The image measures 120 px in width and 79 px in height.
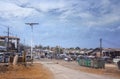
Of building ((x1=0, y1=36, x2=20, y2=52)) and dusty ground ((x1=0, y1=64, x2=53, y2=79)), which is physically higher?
building ((x1=0, y1=36, x2=20, y2=52))

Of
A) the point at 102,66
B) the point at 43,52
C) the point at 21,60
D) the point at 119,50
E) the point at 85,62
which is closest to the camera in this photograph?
the point at 102,66

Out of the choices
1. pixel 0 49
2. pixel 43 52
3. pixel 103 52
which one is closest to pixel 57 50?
pixel 43 52

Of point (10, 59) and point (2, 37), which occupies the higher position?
point (2, 37)

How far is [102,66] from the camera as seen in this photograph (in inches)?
2272

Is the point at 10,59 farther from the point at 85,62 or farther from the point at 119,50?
the point at 119,50

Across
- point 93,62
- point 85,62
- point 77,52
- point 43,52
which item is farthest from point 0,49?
point 43,52

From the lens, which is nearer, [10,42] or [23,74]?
[23,74]

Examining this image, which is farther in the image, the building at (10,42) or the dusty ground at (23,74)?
the building at (10,42)

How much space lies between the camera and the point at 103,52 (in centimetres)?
12206

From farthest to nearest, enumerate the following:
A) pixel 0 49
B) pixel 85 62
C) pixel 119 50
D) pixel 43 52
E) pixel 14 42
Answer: pixel 43 52
pixel 119 50
pixel 14 42
pixel 0 49
pixel 85 62

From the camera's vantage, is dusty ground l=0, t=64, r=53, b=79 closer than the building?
Yes

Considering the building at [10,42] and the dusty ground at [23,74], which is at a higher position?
the building at [10,42]

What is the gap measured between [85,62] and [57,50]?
123 meters

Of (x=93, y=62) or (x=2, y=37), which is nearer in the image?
(x=93, y=62)
